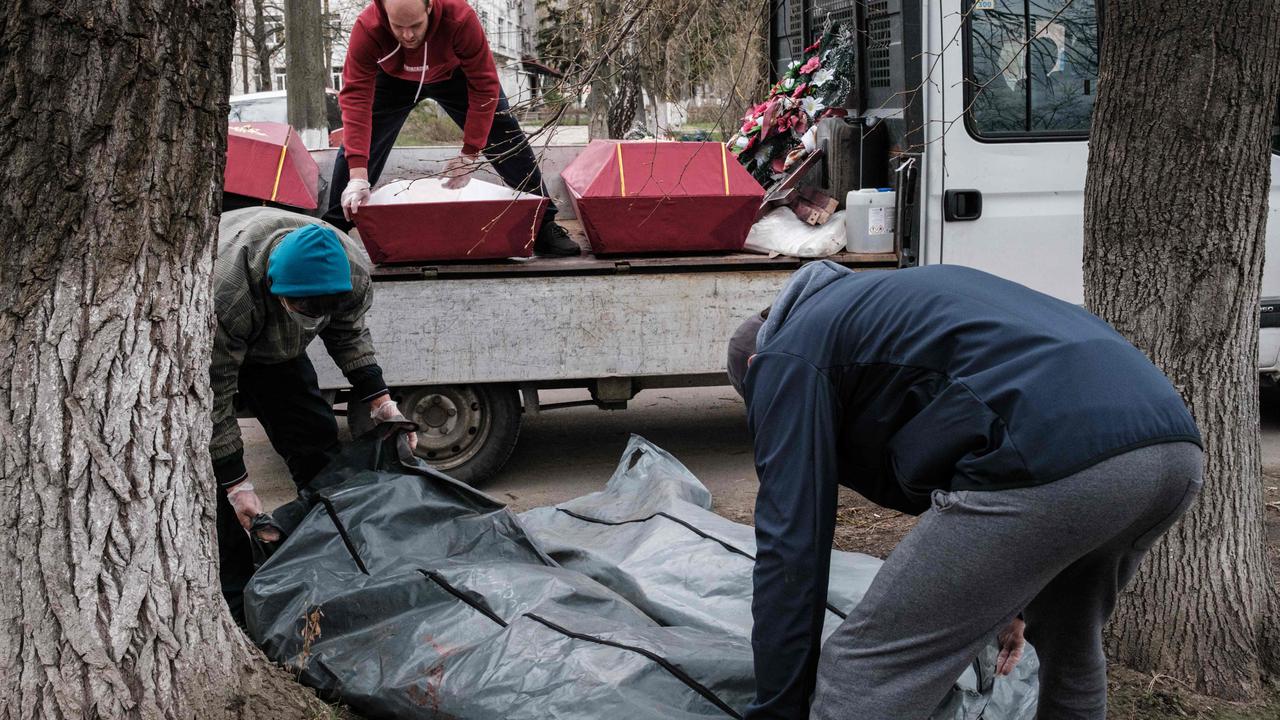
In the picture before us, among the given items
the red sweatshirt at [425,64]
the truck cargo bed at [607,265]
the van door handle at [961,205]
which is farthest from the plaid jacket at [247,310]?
the van door handle at [961,205]

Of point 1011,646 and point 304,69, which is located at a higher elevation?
point 304,69

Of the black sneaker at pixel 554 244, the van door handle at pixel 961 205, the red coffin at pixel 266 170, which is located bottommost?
the black sneaker at pixel 554 244

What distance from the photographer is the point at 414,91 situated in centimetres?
500

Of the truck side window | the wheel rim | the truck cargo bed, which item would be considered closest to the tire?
the wheel rim

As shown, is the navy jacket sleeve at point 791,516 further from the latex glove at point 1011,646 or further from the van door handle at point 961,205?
the van door handle at point 961,205

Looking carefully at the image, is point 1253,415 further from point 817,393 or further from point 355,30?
point 355,30

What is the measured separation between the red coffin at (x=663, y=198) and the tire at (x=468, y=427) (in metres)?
0.77

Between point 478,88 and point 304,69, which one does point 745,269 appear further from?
point 304,69

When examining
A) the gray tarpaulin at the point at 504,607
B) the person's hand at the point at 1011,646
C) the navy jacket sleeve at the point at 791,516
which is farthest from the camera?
the gray tarpaulin at the point at 504,607

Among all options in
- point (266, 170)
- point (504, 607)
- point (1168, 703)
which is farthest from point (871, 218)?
point (504, 607)

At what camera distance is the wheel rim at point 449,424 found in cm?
471

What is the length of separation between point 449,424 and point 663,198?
129 centimetres

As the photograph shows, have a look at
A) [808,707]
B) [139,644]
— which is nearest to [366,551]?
[139,644]

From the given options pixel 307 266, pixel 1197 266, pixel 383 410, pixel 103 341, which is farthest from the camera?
pixel 383 410
